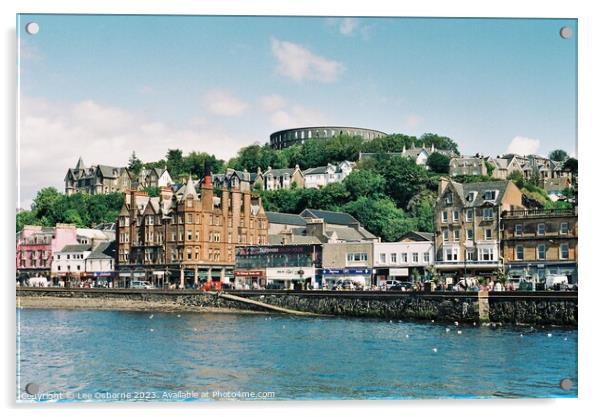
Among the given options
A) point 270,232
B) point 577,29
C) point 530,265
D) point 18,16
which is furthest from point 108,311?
point 577,29

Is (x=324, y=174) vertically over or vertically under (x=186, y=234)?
over

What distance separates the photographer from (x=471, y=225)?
1795 inches

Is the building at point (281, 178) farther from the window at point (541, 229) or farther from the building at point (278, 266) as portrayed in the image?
the window at point (541, 229)

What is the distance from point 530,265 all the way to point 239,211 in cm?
2214

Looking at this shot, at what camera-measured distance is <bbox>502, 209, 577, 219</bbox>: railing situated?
41094mm

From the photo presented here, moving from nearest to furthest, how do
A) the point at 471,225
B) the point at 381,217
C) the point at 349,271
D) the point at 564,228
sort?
1. the point at 564,228
2. the point at 471,225
3. the point at 349,271
4. the point at 381,217

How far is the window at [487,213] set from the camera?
1767 inches

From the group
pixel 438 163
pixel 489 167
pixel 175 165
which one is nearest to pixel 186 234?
pixel 175 165

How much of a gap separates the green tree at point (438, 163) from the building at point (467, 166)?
36.2 inches

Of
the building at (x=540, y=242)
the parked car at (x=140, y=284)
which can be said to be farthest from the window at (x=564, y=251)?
the parked car at (x=140, y=284)

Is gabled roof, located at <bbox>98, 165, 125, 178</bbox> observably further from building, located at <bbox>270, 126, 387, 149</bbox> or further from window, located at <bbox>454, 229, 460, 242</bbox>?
window, located at <bbox>454, 229, 460, 242</bbox>

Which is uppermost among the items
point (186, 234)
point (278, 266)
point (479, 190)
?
point (479, 190)

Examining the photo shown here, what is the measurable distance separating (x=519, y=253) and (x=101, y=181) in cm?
3007

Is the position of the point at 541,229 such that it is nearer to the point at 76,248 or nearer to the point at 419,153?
the point at 419,153
